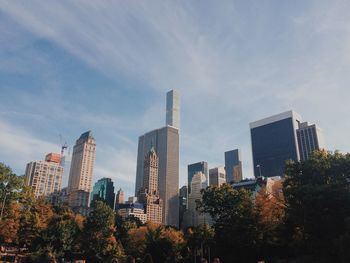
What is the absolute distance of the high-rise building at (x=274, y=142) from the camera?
175875mm

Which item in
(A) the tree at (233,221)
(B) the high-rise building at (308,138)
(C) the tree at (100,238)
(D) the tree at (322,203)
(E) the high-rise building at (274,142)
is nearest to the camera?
(D) the tree at (322,203)

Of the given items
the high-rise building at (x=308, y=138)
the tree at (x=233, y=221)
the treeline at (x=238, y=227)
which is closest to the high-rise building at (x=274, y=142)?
the high-rise building at (x=308, y=138)

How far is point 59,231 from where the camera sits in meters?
53.9

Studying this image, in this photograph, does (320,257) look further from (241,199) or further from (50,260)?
(50,260)

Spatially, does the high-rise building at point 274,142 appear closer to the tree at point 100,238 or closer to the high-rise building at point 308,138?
the high-rise building at point 308,138

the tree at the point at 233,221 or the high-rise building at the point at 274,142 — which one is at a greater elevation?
the high-rise building at the point at 274,142

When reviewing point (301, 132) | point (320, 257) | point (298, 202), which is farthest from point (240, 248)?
point (301, 132)

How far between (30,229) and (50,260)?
44769 millimetres

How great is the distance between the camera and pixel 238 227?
1714 inches

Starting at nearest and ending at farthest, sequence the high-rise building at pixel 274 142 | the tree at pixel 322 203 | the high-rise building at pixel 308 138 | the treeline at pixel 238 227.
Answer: the tree at pixel 322 203, the treeline at pixel 238 227, the high-rise building at pixel 274 142, the high-rise building at pixel 308 138

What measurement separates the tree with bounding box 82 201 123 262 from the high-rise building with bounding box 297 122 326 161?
144 m

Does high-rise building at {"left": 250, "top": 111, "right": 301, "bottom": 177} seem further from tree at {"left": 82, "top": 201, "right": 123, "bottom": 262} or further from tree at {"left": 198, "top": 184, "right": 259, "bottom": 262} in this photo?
tree at {"left": 82, "top": 201, "right": 123, "bottom": 262}

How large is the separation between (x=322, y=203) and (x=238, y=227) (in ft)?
47.1

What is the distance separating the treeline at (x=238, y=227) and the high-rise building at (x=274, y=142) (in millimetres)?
122725
